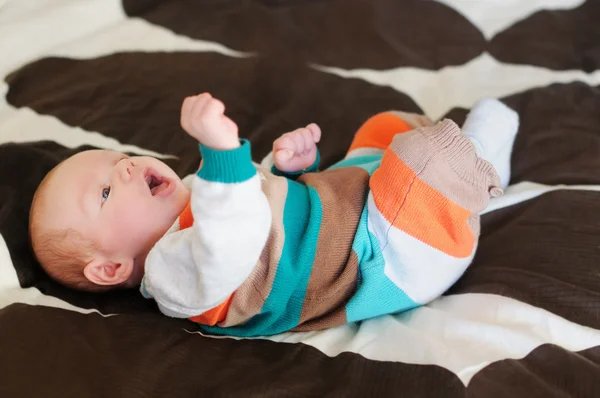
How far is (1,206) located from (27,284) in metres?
0.16

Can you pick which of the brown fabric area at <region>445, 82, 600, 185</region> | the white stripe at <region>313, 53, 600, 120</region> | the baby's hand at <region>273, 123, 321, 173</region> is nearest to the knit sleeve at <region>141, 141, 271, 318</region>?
the baby's hand at <region>273, 123, 321, 173</region>

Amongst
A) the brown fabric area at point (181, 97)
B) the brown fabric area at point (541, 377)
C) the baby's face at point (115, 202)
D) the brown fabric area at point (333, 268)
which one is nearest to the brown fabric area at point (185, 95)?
the brown fabric area at point (181, 97)

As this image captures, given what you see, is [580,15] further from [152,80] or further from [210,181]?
[210,181]

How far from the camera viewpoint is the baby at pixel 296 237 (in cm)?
90

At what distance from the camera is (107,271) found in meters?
0.97

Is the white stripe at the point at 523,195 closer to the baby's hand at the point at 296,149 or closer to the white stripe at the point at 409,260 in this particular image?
the white stripe at the point at 409,260

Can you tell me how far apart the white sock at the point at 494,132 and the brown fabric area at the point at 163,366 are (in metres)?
A: 0.52

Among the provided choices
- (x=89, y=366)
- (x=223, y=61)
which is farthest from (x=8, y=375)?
(x=223, y=61)

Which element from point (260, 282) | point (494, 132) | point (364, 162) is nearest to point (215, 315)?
point (260, 282)

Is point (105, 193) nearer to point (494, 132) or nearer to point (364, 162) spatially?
point (364, 162)

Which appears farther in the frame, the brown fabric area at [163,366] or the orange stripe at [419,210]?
the orange stripe at [419,210]

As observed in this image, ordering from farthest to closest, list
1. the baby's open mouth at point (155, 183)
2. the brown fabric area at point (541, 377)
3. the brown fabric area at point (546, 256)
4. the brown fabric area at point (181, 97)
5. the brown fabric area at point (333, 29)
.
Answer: the brown fabric area at point (333, 29)
the brown fabric area at point (181, 97)
the baby's open mouth at point (155, 183)
the brown fabric area at point (546, 256)
the brown fabric area at point (541, 377)

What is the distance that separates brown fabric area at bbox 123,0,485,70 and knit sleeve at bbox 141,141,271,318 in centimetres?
79

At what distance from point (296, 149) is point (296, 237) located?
0.19 metres
